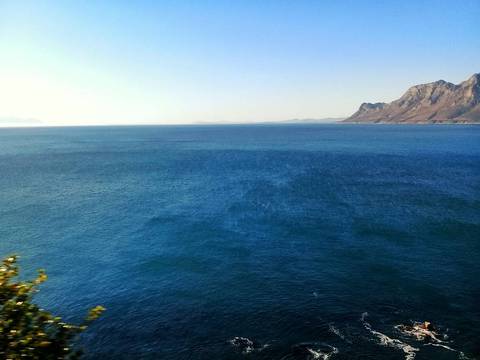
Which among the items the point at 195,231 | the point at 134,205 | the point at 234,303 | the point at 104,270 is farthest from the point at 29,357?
the point at 134,205

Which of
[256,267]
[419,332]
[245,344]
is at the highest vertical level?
[256,267]

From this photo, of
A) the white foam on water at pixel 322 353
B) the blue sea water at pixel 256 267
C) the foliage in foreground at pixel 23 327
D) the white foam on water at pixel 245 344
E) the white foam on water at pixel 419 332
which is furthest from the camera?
the blue sea water at pixel 256 267

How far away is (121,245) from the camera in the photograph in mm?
96875

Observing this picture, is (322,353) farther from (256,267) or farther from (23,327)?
(23,327)

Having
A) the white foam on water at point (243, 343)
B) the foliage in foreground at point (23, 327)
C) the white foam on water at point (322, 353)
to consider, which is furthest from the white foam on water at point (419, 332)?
the foliage in foreground at point (23, 327)

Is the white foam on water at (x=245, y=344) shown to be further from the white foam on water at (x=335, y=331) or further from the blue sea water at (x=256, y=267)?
the white foam on water at (x=335, y=331)

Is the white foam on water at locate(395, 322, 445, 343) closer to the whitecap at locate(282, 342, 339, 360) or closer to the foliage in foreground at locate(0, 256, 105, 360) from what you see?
the whitecap at locate(282, 342, 339, 360)

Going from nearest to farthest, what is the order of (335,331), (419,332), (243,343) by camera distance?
(243,343), (419,332), (335,331)

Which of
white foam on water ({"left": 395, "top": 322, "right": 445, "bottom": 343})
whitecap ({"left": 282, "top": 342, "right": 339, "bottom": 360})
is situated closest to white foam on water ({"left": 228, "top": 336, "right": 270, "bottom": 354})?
whitecap ({"left": 282, "top": 342, "right": 339, "bottom": 360})

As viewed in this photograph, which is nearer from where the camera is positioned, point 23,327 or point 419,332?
point 23,327

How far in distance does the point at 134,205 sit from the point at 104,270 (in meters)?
52.0

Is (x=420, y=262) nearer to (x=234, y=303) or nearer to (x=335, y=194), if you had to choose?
(x=234, y=303)

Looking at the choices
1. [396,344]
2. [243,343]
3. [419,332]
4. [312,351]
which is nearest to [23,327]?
[243,343]

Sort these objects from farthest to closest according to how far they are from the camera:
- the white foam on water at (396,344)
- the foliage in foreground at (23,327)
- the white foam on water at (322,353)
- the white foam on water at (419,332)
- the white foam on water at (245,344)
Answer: the white foam on water at (419,332) < the white foam on water at (245,344) < the white foam on water at (396,344) < the white foam on water at (322,353) < the foliage in foreground at (23,327)
